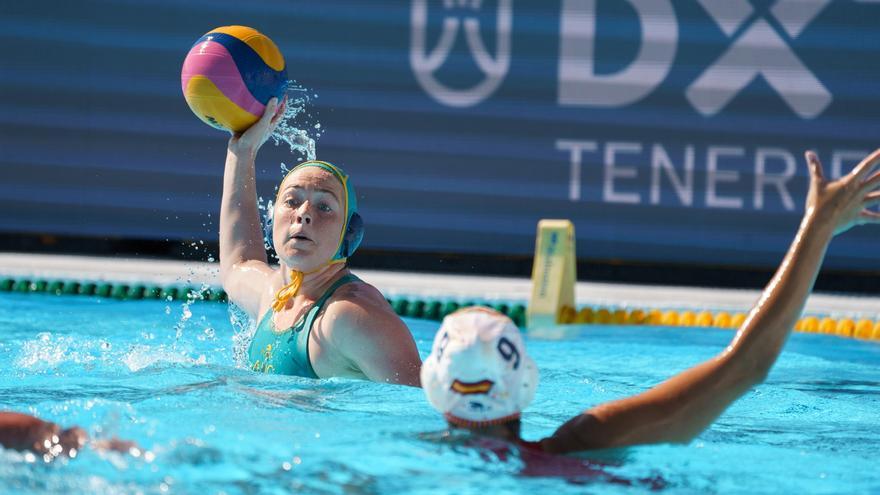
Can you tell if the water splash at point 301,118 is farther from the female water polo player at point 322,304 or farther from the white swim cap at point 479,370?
the white swim cap at point 479,370

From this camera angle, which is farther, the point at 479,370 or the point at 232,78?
the point at 232,78

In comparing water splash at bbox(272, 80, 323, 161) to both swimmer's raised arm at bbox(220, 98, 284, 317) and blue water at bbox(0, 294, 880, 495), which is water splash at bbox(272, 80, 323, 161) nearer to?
blue water at bbox(0, 294, 880, 495)

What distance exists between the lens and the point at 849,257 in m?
7.71

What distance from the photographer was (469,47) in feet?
26.1

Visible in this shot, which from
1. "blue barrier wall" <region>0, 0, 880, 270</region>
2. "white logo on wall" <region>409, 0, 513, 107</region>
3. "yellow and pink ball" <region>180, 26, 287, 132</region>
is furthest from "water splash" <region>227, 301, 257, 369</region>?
"white logo on wall" <region>409, 0, 513, 107</region>

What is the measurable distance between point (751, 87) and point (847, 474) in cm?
518

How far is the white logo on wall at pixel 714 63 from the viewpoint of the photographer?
777 cm

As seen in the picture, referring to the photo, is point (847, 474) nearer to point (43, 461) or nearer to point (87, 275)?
point (43, 461)

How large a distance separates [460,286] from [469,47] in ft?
5.54

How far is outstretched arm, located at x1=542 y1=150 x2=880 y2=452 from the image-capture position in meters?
2.38

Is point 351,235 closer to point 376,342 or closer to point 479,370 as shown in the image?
point 376,342

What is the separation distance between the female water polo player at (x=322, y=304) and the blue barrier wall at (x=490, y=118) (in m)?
4.14

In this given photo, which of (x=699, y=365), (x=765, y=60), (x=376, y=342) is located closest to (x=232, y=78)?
(x=376, y=342)

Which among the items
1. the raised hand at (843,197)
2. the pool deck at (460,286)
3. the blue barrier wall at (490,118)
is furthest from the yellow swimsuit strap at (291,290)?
the blue barrier wall at (490,118)
